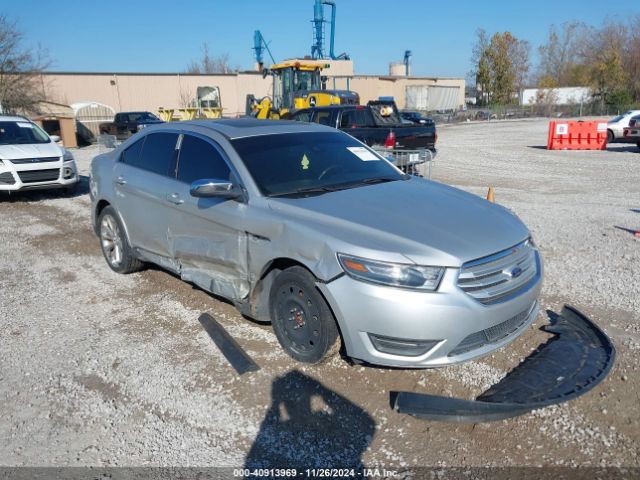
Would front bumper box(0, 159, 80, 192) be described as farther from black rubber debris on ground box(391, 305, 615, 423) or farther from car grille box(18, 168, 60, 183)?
black rubber debris on ground box(391, 305, 615, 423)

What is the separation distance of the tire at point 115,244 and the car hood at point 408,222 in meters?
2.59

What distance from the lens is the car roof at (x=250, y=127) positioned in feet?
15.1

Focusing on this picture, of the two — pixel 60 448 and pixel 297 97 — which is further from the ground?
pixel 297 97

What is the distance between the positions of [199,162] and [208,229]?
68 cm

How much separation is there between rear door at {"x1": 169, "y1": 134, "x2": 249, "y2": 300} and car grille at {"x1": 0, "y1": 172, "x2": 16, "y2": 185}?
23.1 feet

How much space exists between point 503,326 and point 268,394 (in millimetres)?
1621

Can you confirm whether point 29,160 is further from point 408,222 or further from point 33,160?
point 408,222

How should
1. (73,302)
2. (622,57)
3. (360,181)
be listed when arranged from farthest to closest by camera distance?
(622,57) → (73,302) → (360,181)

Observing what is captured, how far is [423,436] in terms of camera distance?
9.91 ft

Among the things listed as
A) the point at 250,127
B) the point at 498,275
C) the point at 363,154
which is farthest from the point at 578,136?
the point at 498,275

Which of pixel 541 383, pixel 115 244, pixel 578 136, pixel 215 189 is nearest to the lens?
pixel 541 383

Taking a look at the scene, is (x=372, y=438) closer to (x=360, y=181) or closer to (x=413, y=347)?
(x=413, y=347)

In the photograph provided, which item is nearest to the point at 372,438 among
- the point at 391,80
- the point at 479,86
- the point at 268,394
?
the point at 268,394

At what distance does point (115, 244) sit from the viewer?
5.96 m
